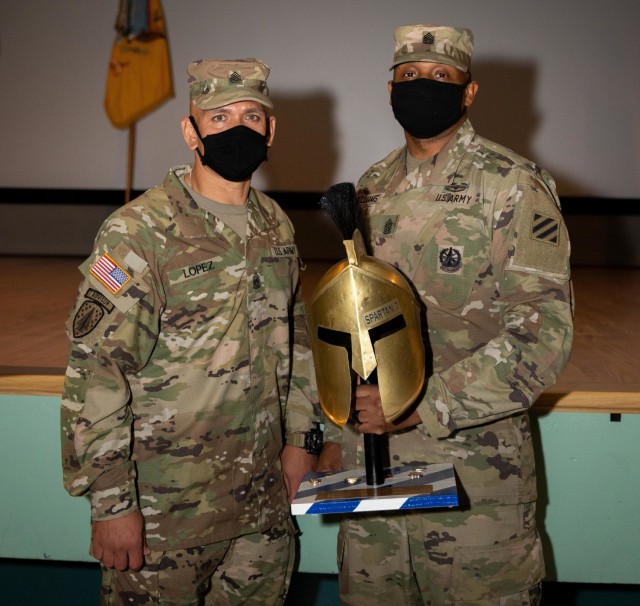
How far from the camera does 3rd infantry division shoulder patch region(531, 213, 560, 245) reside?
5.00 ft

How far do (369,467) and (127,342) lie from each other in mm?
507

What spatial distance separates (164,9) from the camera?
19.6ft

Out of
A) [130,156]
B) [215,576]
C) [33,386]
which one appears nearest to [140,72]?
[130,156]

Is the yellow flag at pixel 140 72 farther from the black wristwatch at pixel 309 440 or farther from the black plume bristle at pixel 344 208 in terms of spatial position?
the black plume bristle at pixel 344 208

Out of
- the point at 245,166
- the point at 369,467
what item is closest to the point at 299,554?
the point at 369,467

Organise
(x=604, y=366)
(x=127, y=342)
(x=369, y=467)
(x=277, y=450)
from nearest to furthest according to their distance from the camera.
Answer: (x=369, y=467) < (x=127, y=342) < (x=277, y=450) < (x=604, y=366)

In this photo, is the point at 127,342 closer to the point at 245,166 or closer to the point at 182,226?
the point at 182,226

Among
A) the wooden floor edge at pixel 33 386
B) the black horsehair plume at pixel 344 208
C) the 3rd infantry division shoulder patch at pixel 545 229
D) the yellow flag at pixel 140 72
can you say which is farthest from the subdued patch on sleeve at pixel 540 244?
the yellow flag at pixel 140 72

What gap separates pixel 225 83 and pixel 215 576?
1005 millimetres

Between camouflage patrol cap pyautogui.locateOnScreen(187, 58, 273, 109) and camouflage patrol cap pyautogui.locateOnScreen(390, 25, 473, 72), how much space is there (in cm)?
29

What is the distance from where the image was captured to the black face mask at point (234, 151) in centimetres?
165

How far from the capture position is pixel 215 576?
5.81ft

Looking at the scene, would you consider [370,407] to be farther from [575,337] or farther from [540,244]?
[575,337]

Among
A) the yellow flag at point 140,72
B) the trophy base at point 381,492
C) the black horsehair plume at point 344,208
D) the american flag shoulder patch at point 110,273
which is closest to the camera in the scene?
the trophy base at point 381,492
